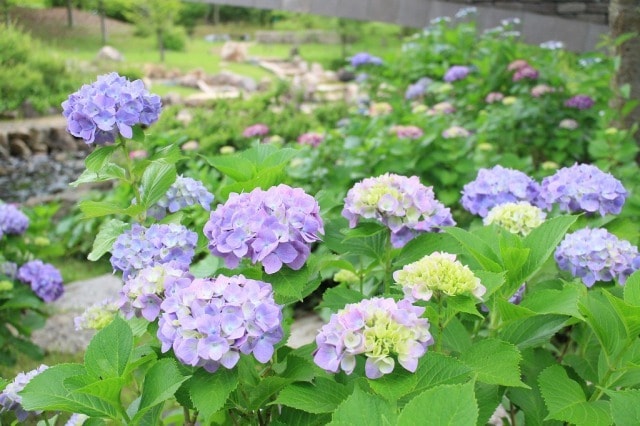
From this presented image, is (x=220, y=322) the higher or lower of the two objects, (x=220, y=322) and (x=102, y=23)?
the higher

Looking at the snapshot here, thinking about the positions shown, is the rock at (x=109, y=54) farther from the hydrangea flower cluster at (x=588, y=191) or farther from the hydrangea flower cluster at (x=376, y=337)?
the hydrangea flower cluster at (x=376, y=337)

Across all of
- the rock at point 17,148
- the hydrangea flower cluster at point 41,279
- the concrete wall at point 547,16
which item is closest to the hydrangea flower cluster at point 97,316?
the hydrangea flower cluster at point 41,279

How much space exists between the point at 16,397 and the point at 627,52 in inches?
84.1

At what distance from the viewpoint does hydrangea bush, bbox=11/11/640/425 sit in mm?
617

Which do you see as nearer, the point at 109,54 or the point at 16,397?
the point at 16,397

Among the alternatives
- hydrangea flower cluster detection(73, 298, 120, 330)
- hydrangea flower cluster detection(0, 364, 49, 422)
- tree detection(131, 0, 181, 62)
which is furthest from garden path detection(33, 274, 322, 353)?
tree detection(131, 0, 181, 62)

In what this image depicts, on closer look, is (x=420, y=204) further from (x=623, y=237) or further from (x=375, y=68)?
(x=375, y=68)

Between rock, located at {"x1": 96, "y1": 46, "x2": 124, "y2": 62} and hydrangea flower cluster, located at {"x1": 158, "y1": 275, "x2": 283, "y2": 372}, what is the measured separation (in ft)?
24.1

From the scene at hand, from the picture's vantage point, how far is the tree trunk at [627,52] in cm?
224

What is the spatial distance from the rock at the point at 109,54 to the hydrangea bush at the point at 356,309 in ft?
23.4

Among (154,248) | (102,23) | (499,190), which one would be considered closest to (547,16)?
(499,190)

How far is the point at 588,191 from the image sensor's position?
102 centimetres

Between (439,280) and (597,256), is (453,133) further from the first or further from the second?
(439,280)

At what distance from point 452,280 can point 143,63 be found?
29.0 ft
